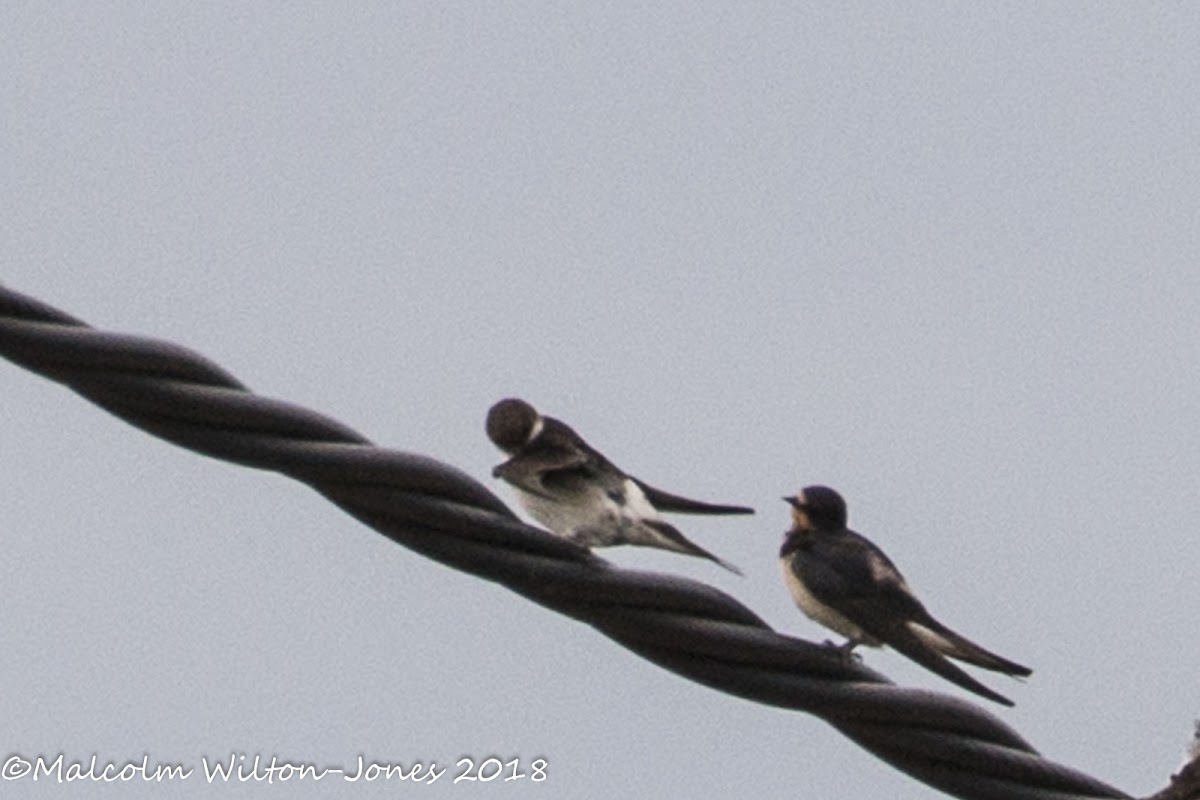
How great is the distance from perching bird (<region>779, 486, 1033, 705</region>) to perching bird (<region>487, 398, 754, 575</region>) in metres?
0.69

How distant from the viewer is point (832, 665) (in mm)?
4090

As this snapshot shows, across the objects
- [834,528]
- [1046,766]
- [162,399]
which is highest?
[834,528]

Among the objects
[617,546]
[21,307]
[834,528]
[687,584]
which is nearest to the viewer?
[21,307]

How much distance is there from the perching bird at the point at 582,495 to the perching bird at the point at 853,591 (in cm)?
69

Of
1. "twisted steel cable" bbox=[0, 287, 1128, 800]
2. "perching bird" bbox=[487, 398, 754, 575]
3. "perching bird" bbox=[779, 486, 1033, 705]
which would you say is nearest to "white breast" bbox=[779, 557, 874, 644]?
"perching bird" bbox=[779, 486, 1033, 705]

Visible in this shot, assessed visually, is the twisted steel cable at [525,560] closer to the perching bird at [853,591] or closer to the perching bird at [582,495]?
the perching bird at [853,591]

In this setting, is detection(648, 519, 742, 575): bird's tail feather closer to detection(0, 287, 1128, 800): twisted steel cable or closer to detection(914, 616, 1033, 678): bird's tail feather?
detection(914, 616, 1033, 678): bird's tail feather

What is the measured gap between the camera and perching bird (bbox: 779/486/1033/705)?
24.3 ft

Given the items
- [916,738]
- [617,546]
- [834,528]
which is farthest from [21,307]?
[834,528]

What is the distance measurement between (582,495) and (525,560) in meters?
3.41

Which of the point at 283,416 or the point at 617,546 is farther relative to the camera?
the point at 617,546

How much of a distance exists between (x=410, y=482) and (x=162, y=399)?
0.34 m

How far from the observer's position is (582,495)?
7.46 m

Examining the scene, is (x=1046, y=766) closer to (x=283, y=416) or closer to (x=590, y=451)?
(x=283, y=416)
